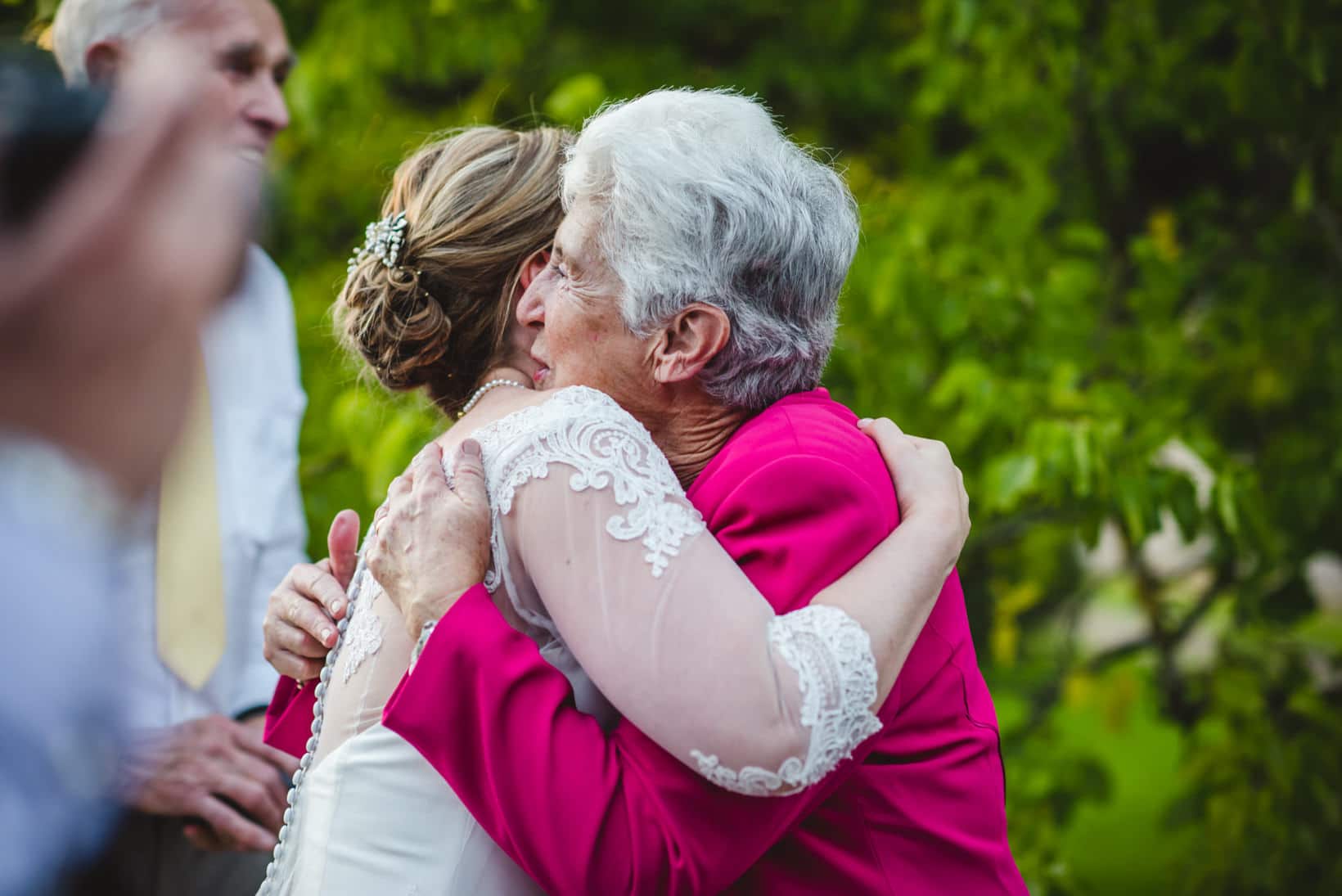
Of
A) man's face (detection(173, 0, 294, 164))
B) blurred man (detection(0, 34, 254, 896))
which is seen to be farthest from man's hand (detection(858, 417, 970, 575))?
man's face (detection(173, 0, 294, 164))

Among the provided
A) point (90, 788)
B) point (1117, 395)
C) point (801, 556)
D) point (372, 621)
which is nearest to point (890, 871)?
point (801, 556)

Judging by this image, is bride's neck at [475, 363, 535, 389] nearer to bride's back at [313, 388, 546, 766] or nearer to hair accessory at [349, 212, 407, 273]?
bride's back at [313, 388, 546, 766]

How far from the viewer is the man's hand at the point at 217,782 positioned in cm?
252

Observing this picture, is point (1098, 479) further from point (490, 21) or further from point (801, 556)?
point (490, 21)

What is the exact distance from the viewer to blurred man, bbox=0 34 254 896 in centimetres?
84

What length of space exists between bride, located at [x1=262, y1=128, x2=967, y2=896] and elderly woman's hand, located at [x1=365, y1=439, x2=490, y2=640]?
0.02 m

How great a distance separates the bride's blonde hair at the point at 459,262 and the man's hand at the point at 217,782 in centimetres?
104

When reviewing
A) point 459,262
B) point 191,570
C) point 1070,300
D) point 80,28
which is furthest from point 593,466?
point 1070,300

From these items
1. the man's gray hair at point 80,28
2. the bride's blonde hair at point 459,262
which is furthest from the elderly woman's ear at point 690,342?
the man's gray hair at point 80,28

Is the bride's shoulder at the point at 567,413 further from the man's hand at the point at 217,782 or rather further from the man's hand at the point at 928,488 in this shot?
the man's hand at the point at 217,782

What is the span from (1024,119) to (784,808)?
359cm

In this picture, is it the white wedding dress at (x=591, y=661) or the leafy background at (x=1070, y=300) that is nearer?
the white wedding dress at (x=591, y=661)

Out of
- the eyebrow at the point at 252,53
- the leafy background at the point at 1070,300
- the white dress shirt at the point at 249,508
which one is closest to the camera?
the white dress shirt at the point at 249,508

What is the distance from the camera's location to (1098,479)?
305 cm
